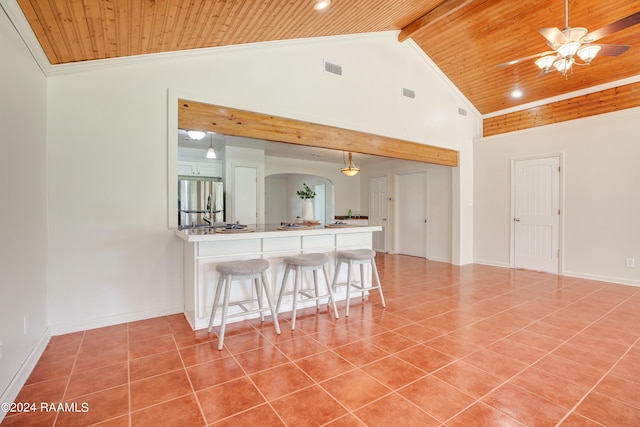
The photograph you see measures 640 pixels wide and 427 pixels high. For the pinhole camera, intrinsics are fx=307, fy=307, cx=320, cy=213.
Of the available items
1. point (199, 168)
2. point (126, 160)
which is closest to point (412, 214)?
point (199, 168)

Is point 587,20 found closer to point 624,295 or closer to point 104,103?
point 624,295

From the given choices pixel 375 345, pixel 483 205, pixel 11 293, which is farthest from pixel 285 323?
pixel 483 205

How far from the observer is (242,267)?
8.77ft

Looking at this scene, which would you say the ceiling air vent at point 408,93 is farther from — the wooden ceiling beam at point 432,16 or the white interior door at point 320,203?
the white interior door at point 320,203

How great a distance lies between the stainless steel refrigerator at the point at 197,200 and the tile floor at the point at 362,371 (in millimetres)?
3023

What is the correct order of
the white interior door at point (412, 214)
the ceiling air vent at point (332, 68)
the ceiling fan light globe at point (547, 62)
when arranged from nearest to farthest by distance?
the ceiling fan light globe at point (547, 62) < the ceiling air vent at point (332, 68) < the white interior door at point (412, 214)

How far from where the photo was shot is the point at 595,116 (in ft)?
15.9

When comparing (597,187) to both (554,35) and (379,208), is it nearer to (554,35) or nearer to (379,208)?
(554,35)

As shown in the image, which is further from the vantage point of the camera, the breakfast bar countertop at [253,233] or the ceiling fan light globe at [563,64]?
the ceiling fan light globe at [563,64]

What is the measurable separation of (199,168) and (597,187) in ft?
23.6

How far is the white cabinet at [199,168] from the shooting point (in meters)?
6.39

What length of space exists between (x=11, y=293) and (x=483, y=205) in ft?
22.7

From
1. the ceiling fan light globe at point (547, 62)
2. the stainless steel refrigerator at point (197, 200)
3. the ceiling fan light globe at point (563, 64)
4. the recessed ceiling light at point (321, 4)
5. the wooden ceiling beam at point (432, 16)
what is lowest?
the stainless steel refrigerator at point (197, 200)

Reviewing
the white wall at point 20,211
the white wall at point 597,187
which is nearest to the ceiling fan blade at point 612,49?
the white wall at point 597,187
